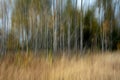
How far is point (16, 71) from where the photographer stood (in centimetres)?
559

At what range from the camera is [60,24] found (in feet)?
63.7

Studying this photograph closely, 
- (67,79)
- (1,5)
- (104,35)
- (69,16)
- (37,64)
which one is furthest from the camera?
(104,35)

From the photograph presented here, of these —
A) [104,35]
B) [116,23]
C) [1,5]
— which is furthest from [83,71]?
[116,23]

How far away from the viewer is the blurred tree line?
17.8 m

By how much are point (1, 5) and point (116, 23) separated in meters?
10.6

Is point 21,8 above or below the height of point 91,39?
above

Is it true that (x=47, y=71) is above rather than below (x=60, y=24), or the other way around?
below

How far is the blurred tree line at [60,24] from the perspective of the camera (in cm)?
A: 1777

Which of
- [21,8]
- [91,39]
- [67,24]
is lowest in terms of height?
[91,39]

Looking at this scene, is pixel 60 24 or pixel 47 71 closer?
pixel 47 71

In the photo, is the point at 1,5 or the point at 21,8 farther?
the point at 21,8

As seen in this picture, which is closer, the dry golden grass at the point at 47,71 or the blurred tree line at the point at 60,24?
the dry golden grass at the point at 47,71

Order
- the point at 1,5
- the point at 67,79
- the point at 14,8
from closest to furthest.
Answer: the point at 67,79 < the point at 1,5 < the point at 14,8

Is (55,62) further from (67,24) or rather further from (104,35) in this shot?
(104,35)
